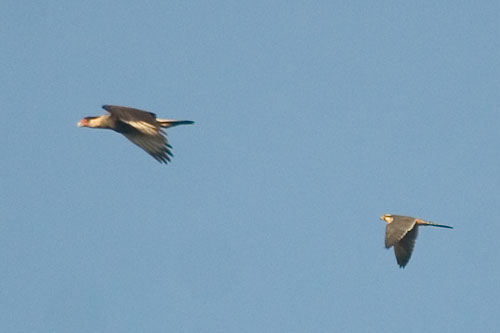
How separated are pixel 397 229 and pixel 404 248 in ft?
3.24

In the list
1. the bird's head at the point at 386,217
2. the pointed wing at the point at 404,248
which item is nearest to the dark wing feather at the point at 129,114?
the pointed wing at the point at 404,248

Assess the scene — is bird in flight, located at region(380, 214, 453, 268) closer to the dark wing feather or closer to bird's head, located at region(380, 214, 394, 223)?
bird's head, located at region(380, 214, 394, 223)

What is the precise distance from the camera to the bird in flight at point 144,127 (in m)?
19.0

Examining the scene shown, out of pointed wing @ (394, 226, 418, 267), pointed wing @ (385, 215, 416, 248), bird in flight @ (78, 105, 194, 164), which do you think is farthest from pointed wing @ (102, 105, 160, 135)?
pointed wing @ (394, 226, 418, 267)

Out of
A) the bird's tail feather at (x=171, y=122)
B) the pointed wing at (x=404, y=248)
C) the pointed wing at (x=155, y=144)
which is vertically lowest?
the pointed wing at (x=404, y=248)

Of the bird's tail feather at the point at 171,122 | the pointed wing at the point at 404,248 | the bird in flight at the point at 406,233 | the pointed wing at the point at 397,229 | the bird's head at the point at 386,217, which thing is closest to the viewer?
the bird's tail feather at the point at 171,122

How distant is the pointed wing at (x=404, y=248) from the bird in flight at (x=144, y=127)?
336 inches

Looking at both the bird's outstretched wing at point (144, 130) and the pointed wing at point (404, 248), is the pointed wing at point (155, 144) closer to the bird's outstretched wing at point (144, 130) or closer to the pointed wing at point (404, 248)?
the bird's outstretched wing at point (144, 130)

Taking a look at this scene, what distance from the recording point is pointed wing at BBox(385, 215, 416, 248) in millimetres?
24531

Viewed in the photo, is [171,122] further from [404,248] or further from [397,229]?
[404,248]

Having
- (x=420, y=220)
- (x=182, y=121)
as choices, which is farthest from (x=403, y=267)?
(x=182, y=121)

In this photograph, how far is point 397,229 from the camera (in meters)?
25.0

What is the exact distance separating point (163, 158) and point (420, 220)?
9573mm

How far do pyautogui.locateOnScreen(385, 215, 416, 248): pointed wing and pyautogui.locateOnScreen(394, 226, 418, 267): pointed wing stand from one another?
17.1 inches
